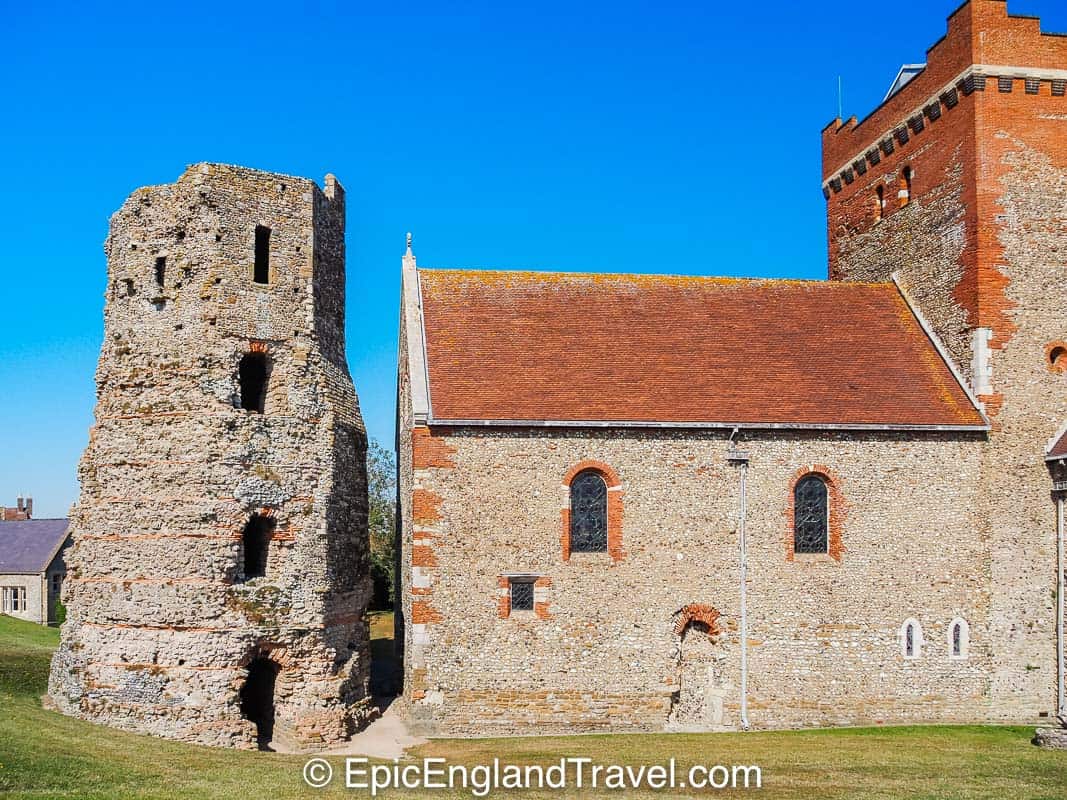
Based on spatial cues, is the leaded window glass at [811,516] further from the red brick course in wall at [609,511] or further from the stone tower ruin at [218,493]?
the stone tower ruin at [218,493]

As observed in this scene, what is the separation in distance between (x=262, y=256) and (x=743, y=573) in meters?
12.9

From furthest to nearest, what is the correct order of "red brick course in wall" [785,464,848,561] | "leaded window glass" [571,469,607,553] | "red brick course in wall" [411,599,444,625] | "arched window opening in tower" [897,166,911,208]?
"arched window opening in tower" [897,166,911,208] → "red brick course in wall" [785,464,848,561] → "leaded window glass" [571,469,607,553] → "red brick course in wall" [411,599,444,625]

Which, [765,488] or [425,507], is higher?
[765,488]

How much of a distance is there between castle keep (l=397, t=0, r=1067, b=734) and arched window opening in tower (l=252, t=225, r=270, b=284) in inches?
134

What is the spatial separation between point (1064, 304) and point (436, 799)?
716 inches

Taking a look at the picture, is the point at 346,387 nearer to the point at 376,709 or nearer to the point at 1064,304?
the point at 376,709

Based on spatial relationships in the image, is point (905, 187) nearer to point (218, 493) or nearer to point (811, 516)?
point (811, 516)

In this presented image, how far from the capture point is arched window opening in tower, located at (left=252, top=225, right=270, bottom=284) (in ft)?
73.2

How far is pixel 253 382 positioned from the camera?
23.2 metres

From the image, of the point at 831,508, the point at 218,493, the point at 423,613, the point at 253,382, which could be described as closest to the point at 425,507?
the point at 423,613

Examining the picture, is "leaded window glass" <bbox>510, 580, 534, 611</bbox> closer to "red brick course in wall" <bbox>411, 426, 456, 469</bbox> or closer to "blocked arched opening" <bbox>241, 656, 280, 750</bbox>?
"red brick course in wall" <bbox>411, 426, 456, 469</bbox>

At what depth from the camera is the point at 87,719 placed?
20.3 metres

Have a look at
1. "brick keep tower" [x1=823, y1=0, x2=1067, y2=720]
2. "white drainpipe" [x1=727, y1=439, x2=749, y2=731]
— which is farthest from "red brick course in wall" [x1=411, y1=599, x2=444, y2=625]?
"brick keep tower" [x1=823, y1=0, x2=1067, y2=720]

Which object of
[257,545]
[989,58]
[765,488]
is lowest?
[257,545]
